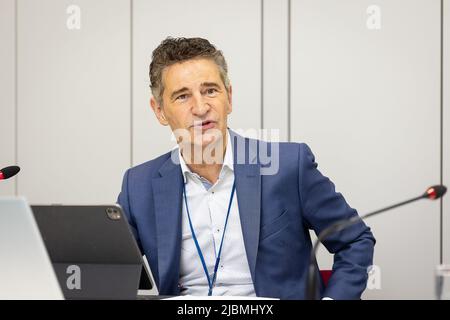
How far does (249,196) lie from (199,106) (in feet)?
1.07

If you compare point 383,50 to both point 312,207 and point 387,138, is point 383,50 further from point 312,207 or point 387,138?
point 312,207

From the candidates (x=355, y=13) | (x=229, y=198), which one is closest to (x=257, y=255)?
(x=229, y=198)

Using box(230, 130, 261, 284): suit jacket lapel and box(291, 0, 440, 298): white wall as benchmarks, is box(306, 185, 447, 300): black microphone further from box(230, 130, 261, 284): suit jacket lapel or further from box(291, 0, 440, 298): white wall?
box(291, 0, 440, 298): white wall

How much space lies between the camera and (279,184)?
1.95m

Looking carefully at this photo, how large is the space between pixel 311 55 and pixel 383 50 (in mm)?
364

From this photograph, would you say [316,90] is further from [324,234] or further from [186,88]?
[324,234]

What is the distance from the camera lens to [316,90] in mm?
3184

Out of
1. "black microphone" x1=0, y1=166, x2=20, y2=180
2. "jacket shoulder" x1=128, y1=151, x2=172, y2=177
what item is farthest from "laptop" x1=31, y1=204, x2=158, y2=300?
"jacket shoulder" x1=128, y1=151, x2=172, y2=177

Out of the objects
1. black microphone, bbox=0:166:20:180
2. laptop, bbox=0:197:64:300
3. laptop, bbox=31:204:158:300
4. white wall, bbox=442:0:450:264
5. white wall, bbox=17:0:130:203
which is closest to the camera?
laptop, bbox=0:197:64:300

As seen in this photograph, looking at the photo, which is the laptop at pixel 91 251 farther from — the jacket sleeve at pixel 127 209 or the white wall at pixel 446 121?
the white wall at pixel 446 121

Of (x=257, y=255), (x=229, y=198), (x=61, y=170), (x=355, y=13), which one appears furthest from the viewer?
(x=61, y=170)

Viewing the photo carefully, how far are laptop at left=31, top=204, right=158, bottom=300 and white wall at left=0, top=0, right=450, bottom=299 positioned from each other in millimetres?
1736

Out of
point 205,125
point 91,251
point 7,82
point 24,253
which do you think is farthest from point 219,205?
point 7,82

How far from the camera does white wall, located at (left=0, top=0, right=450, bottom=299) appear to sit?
3.17 meters
